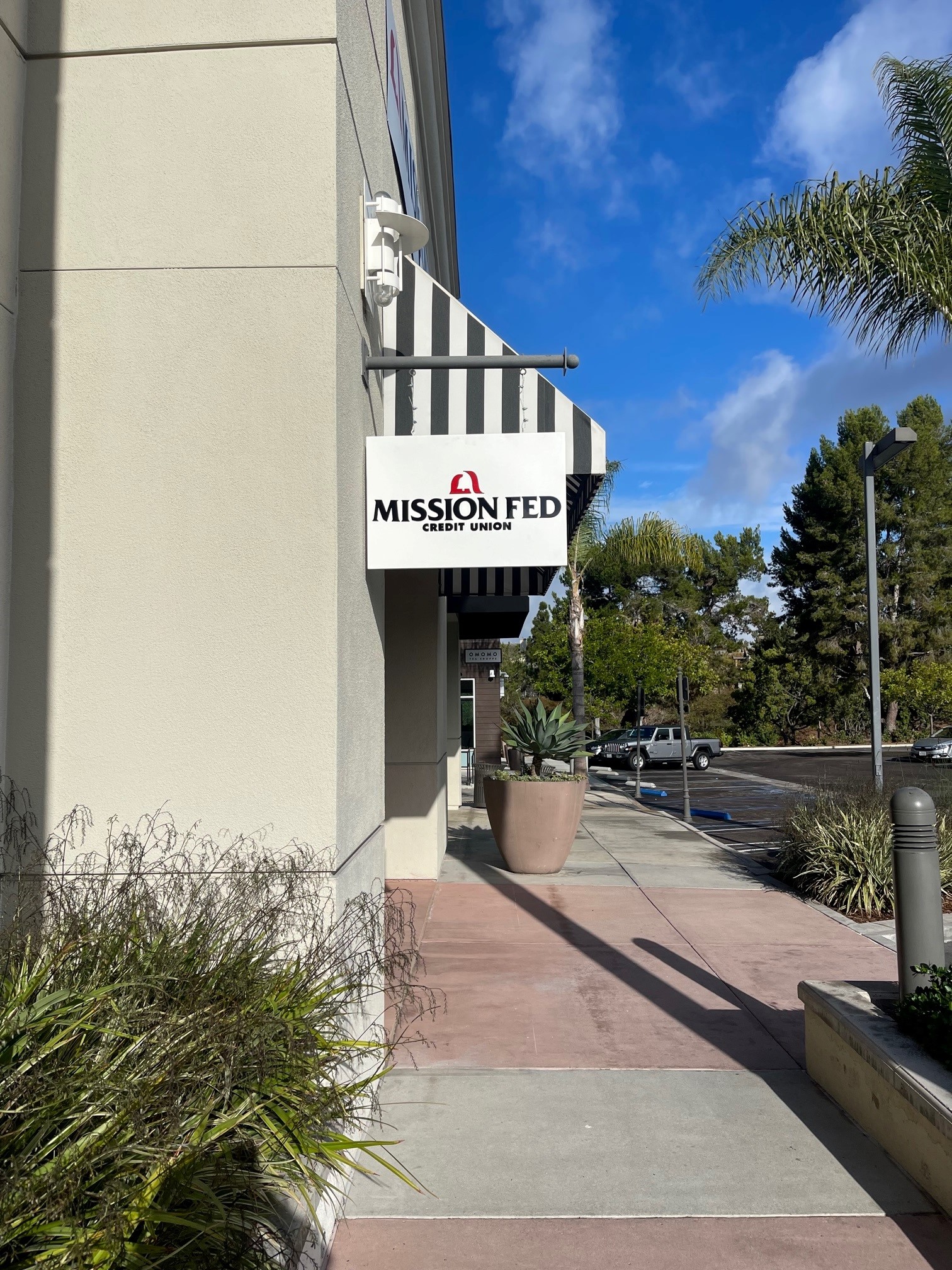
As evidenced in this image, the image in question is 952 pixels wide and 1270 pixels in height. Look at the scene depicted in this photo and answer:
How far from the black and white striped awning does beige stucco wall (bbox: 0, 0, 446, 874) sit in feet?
4.46

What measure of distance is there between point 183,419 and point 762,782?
26.6 m

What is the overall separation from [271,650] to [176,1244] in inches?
85.1

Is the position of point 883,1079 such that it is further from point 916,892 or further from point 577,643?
point 577,643

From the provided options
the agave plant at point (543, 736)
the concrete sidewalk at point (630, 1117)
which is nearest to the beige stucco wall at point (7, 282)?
the concrete sidewalk at point (630, 1117)

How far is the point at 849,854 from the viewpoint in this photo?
29.3ft

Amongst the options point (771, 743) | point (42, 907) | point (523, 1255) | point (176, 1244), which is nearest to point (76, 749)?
point (42, 907)

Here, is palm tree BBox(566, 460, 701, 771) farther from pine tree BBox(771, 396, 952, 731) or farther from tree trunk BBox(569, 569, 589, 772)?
pine tree BBox(771, 396, 952, 731)

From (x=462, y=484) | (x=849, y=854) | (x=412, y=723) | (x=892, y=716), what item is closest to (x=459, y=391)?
(x=462, y=484)

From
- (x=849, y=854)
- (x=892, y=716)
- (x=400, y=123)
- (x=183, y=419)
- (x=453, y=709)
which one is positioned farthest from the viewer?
(x=892, y=716)

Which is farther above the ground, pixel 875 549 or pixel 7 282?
pixel 7 282

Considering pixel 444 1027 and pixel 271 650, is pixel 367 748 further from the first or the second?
pixel 444 1027

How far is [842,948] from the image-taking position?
7.16 metres

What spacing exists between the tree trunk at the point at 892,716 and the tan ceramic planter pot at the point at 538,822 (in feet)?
130

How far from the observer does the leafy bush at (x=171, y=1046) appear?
2238mm
